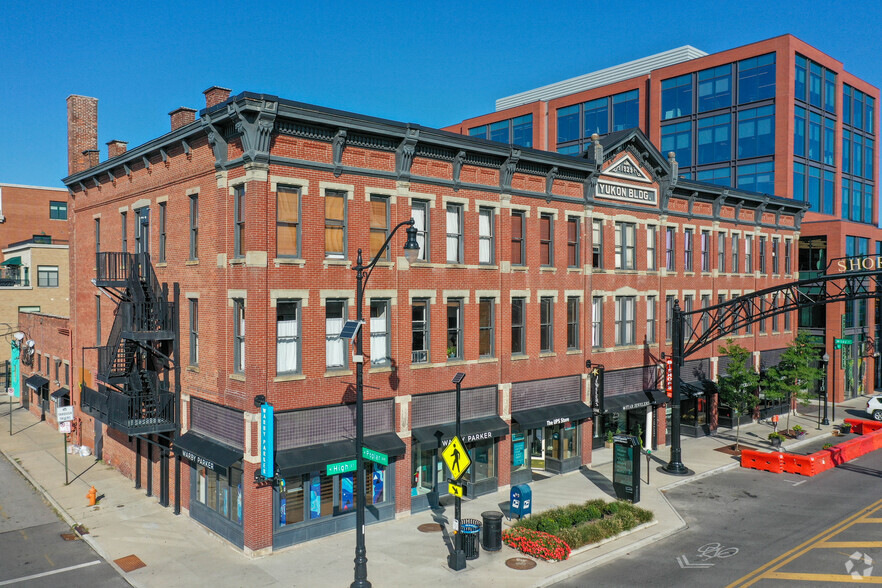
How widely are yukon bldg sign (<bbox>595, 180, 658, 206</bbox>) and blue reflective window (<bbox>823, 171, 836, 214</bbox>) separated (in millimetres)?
29536

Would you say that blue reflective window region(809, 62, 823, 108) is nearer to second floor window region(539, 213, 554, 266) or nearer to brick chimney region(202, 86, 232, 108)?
second floor window region(539, 213, 554, 266)

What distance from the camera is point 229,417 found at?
795 inches

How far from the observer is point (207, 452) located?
2025 cm

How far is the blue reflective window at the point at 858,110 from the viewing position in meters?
57.1

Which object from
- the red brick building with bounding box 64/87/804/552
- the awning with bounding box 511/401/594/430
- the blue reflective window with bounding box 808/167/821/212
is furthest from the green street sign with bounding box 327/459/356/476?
the blue reflective window with bounding box 808/167/821/212

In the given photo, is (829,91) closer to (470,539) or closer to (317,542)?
(470,539)

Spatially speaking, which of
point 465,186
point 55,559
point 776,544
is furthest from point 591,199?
point 55,559

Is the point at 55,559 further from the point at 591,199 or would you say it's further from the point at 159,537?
the point at 591,199

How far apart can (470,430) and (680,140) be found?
142 ft

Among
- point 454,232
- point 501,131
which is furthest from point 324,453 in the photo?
point 501,131

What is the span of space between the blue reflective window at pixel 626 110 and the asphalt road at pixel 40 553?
54130mm

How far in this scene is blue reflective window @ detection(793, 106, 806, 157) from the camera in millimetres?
50312

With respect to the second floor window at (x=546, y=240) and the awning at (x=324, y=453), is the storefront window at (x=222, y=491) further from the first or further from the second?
the second floor window at (x=546, y=240)

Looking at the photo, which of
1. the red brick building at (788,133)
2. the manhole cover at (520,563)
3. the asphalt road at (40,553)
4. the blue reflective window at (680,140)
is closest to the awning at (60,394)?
the asphalt road at (40,553)
